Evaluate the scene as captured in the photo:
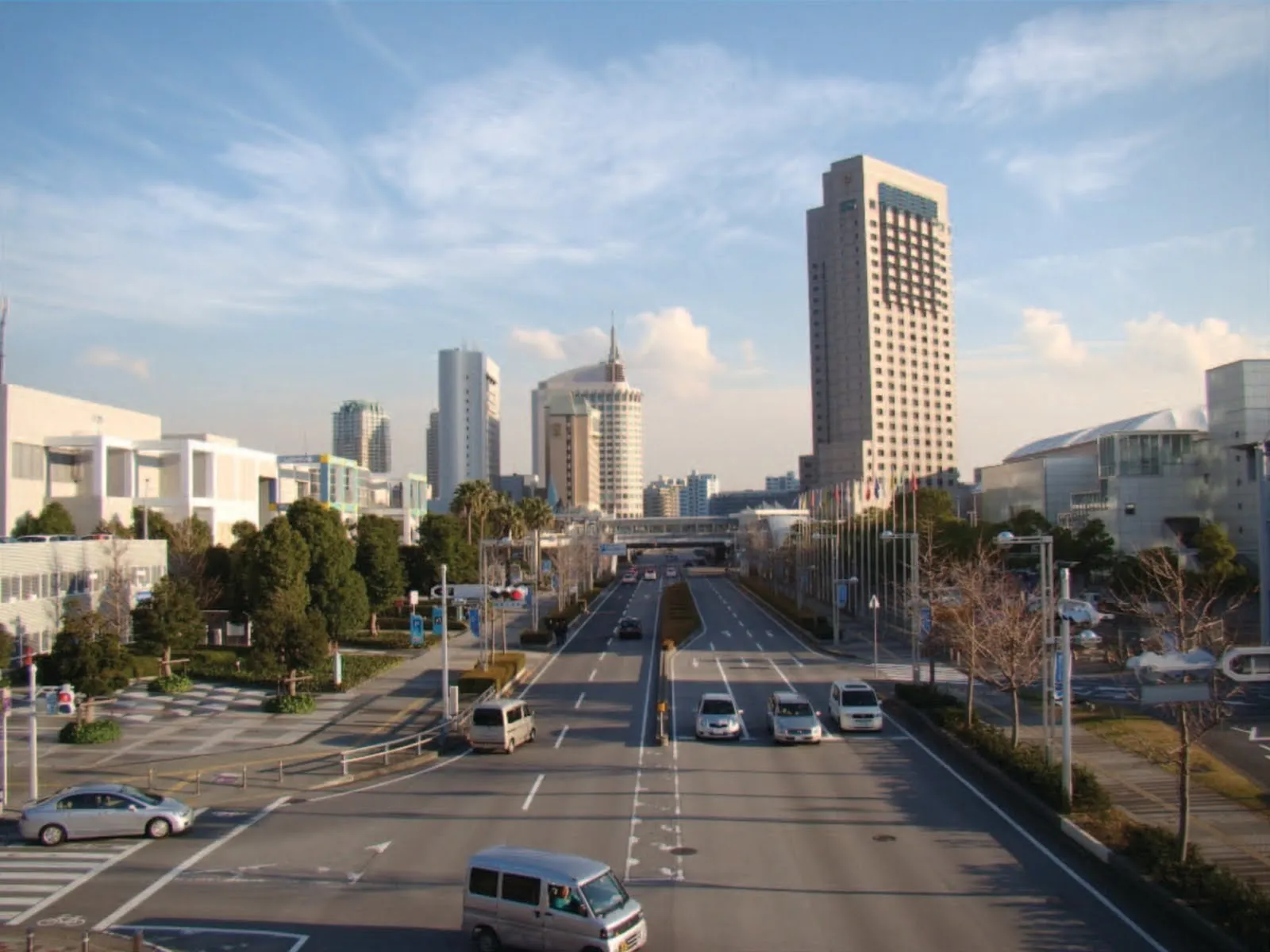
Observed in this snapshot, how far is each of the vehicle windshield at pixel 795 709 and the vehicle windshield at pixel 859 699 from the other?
1699mm

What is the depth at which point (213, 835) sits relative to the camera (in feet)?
76.1

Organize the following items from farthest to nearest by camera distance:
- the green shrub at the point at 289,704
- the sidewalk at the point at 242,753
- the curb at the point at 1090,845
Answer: the green shrub at the point at 289,704 < the sidewalk at the point at 242,753 < the curb at the point at 1090,845

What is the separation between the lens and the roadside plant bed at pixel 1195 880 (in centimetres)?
1505

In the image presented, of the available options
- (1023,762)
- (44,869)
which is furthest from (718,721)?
(44,869)

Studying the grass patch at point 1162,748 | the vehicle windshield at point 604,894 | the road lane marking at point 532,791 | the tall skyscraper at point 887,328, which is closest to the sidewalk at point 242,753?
the road lane marking at point 532,791

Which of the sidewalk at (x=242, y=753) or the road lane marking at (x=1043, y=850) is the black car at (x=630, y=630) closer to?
the sidewalk at (x=242, y=753)

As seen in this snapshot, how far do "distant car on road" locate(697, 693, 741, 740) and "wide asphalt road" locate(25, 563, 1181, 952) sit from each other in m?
0.65

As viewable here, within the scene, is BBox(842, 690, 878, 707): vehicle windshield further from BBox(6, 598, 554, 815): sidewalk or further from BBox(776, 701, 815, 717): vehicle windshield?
BBox(6, 598, 554, 815): sidewalk

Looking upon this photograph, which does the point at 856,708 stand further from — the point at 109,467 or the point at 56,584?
the point at 109,467

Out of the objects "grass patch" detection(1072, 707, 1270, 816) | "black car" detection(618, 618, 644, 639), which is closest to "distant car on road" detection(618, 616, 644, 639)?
"black car" detection(618, 618, 644, 639)

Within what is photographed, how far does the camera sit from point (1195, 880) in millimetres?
17016

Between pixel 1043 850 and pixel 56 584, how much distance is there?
4619cm

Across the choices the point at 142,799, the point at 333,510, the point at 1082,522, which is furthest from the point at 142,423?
the point at 1082,522

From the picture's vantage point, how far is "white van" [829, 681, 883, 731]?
113 ft
